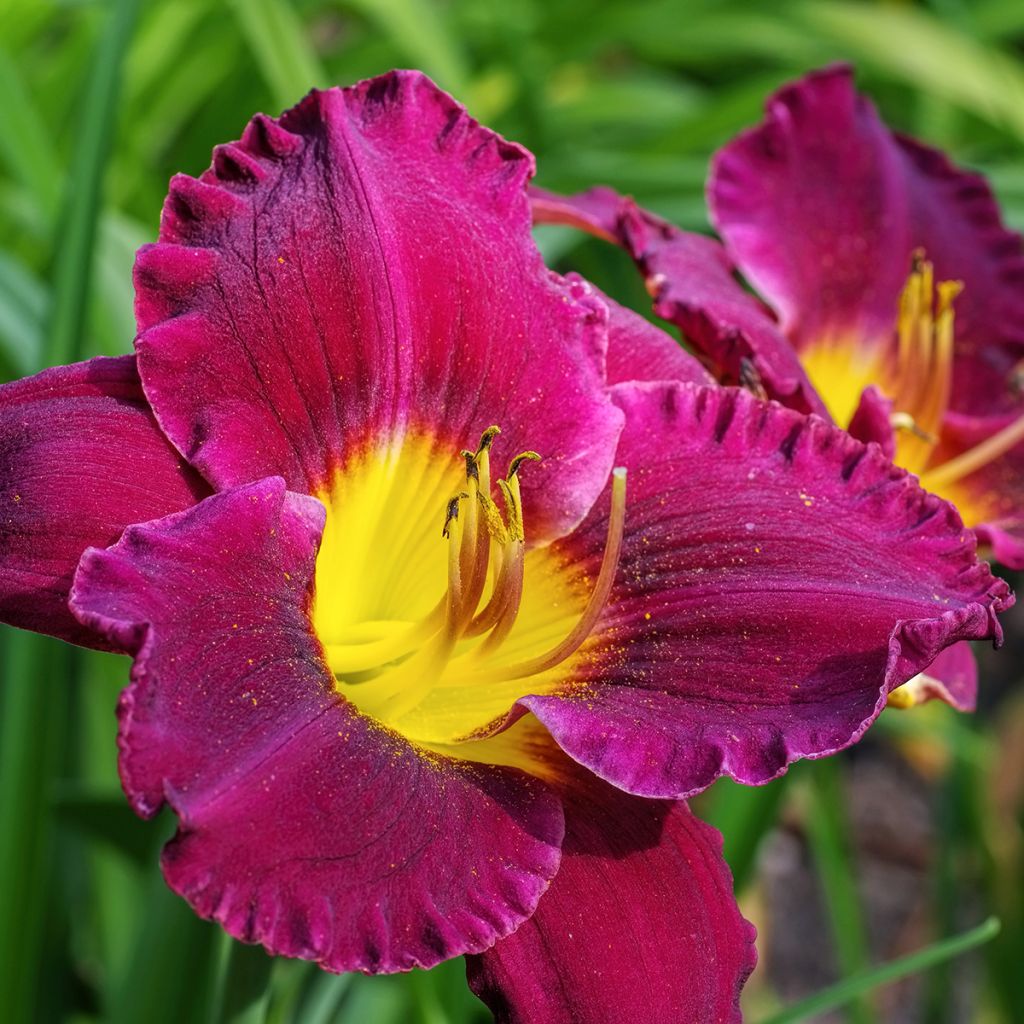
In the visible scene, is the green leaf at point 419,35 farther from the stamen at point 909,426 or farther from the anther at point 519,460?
the anther at point 519,460

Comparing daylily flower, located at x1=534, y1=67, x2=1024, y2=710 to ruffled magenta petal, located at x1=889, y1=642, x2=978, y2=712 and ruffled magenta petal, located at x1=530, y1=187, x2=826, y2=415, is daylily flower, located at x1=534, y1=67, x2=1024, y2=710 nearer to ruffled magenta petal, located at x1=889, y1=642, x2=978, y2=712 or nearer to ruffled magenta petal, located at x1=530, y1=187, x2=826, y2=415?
ruffled magenta petal, located at x1=530, y1=187, x2=826, y2=415

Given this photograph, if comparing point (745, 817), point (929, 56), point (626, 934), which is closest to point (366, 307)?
point (626, 934)

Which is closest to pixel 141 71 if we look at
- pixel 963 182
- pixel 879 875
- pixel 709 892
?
pixel 963 182

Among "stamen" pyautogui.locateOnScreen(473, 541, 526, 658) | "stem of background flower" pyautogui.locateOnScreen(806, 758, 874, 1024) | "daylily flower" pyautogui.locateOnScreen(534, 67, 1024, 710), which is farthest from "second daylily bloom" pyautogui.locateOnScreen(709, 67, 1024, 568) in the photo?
"stem of background flower" pyautogui.locateOnScreen(806, 758, 874, 1024)

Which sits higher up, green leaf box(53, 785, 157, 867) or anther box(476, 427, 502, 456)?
anther box(476, 427, 502, 456)

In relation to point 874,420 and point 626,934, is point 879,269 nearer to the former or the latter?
point 874,420

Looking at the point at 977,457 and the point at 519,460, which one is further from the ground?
the point at 519,460
